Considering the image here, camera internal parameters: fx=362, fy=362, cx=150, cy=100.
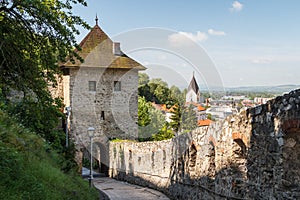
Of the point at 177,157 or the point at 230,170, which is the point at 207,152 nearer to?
the point at 230,170

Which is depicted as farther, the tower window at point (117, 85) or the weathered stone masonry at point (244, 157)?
the tower window at point (117, 85)

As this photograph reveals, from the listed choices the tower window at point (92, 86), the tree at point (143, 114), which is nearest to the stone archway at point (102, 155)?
the tower window at point (92, 86)

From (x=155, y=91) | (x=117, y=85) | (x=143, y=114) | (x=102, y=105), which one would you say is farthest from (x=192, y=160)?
(x=155, y=91)

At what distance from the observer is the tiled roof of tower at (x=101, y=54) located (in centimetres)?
2300

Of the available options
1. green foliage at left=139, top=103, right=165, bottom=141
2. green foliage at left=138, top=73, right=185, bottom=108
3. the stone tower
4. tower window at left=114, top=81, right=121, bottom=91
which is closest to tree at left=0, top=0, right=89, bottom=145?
the stone tower

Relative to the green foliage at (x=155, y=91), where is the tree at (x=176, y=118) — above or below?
below

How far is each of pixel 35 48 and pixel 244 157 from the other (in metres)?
4.58

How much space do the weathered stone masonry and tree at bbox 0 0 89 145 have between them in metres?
3.43

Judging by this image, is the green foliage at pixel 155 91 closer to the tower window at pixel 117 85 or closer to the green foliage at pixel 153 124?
the green foliage at pixel 153 124

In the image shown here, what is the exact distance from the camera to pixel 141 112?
3441cm

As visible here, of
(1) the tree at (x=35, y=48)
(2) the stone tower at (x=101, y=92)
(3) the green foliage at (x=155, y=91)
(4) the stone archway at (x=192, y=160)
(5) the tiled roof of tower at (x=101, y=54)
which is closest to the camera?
(1) the tree at (x=35, y=48)

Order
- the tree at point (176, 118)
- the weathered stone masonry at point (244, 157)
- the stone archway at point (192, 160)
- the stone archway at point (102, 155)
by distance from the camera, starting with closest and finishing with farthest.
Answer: the weathered stone masonry at point (244, 157) < the stone archway at point (192, 160) < the stone archway at point (102, 155) < the tree at point (176, 118)

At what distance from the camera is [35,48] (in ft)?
24.0

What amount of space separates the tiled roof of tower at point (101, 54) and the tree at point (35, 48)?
15410mm
